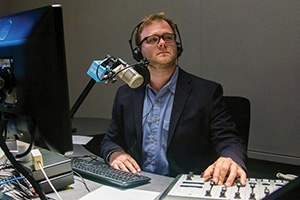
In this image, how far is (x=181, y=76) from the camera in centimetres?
174

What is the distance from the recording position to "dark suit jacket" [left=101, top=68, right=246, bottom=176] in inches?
64.9

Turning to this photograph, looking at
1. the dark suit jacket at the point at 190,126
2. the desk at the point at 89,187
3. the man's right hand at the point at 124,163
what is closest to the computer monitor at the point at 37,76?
the desk at the point at 89,187

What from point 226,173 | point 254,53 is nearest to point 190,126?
point 226,173

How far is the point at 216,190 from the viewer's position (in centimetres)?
105

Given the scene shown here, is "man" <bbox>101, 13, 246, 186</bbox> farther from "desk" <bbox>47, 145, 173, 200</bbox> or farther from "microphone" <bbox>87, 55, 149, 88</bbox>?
"microphone" <bbox>87, 55, 149, 88</bbox>

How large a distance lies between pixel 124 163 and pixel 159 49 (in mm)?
590

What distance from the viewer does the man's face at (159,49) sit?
1686 mm

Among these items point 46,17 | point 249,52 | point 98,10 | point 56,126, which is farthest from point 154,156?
point 98,10

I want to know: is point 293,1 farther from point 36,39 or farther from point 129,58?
point 36,39

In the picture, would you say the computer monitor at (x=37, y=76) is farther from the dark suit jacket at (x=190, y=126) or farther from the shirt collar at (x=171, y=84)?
the shirt collar at (x=171, y=84)

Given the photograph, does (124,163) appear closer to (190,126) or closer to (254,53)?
(190,126)

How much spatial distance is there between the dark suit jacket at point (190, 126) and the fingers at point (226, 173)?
0.38 m

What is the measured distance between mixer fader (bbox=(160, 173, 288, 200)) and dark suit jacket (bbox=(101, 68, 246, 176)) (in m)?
0.48

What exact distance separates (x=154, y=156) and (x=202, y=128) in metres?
0.27
